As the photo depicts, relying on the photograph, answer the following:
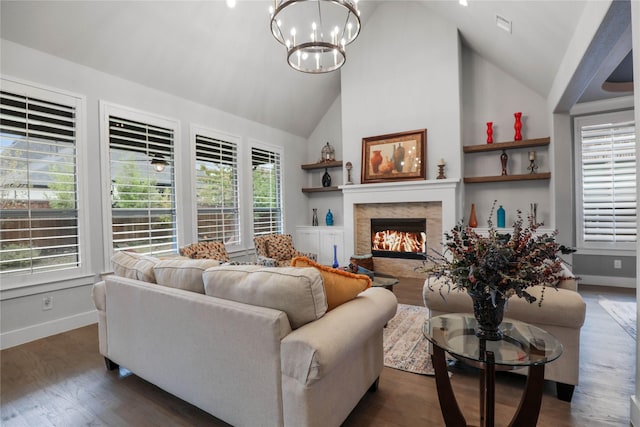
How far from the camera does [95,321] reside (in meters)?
3.60

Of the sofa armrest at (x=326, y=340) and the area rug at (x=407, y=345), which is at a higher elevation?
the sofa armrest at (x=326, y=340)

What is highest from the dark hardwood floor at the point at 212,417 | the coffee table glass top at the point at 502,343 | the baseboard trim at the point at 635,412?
the coffee table glass top at the point at 502,343

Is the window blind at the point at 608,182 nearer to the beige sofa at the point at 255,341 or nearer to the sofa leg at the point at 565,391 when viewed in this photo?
the sofa leg at the point at 565,391

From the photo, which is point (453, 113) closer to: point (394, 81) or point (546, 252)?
point (394, 81)

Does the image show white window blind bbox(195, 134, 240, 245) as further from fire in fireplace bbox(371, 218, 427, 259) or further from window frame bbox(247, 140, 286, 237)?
fire in fireplace bbox(371, 218, 427, 259)

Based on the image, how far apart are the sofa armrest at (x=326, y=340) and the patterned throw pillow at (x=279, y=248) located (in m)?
Result: 3.37

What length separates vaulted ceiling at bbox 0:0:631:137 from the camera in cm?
305

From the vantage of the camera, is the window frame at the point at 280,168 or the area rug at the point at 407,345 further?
the window frame at the point at 280,168

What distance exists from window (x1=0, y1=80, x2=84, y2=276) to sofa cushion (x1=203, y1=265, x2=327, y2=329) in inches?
106

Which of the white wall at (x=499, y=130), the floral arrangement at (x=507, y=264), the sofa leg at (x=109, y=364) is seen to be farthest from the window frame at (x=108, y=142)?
the white wall at (x=499, y=130)

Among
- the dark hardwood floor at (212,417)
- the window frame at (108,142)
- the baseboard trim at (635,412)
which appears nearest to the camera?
the baseboard trim at (635,412)

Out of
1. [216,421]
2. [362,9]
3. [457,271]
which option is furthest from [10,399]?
[362,9]

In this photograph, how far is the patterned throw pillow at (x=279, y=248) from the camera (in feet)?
16.6

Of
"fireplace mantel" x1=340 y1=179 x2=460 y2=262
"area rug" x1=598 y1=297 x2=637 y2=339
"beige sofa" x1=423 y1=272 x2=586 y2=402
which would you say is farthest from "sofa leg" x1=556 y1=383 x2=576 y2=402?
"fireplace mantel" x1=340 y1=179 x2=460 y2=262
